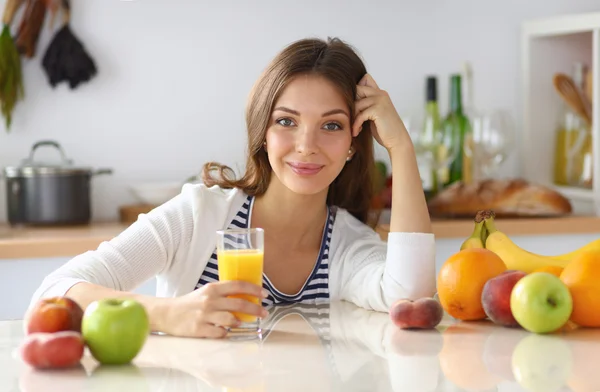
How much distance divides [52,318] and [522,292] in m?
0.64

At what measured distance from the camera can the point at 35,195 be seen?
8.64ft

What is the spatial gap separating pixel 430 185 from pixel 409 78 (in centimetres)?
39

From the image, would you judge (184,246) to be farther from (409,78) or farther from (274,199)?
(409,78)

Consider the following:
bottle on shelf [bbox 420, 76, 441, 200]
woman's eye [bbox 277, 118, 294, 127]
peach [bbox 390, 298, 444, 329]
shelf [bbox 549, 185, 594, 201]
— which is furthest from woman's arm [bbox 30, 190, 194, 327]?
shelf [bbox 549, 185, 594, 201]

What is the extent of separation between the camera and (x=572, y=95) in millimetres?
3008

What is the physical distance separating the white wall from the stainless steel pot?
0.62 feet

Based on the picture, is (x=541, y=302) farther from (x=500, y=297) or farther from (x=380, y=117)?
(x=380, y=117)

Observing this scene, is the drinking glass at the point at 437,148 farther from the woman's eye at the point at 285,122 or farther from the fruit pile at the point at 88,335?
the fruit pile at the point at 88,335

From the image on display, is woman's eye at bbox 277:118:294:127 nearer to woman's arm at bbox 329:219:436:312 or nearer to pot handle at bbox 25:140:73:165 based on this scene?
woman's arm at bbox 329:219:436:312

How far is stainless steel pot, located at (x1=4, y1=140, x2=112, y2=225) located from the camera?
8.61 ft

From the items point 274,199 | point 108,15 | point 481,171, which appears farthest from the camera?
point 481,171

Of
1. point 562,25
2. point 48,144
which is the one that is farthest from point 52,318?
point 562,25

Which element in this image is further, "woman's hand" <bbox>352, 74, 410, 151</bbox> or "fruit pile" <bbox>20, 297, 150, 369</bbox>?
"woman's hand" <bbox>352, 74, 410, 151</bbox>

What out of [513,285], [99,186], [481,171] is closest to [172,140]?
[99,186]
